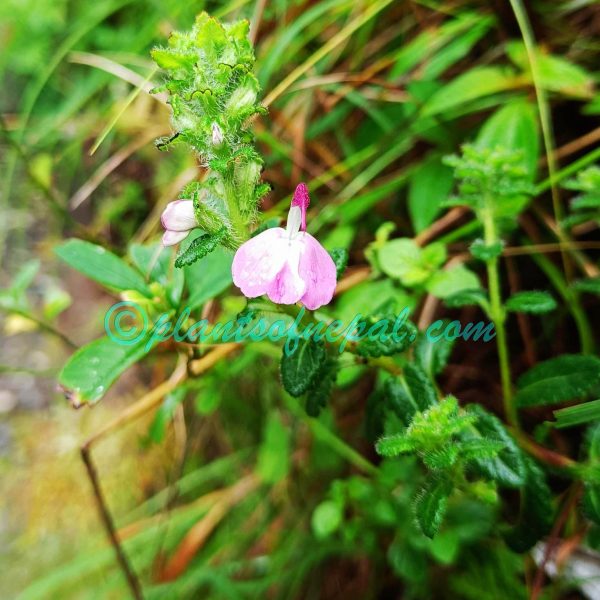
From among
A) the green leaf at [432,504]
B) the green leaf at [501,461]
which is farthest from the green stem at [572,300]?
the green leaf at [432,504]

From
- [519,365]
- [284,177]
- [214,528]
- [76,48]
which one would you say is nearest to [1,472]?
[214,528]

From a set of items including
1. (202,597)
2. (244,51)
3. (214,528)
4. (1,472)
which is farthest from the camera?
(1,472)

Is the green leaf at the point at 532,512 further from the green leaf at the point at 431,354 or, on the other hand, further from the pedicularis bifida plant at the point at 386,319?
the green leaf at the point at 431,354

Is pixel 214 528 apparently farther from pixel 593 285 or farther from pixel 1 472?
pixel 593 285

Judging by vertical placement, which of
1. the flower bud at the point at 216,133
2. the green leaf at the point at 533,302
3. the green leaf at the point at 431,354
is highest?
the flower bud at the point at 216,133

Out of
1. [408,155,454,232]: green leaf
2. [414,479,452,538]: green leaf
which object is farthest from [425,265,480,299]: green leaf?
[414,479,452,538]: green leaf

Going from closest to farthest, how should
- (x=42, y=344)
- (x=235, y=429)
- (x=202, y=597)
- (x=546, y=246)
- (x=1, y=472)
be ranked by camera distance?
(x=546, y=246)
(x=202, y=597)
(x=235, y=429)
(x=1, y=472)
(x=42, y=344)

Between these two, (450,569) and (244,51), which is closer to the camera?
(244,51)

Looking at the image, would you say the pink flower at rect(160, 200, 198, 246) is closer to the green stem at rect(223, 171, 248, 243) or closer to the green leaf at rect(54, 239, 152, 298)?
the green stem at rect(223, 171, 248, 243)
